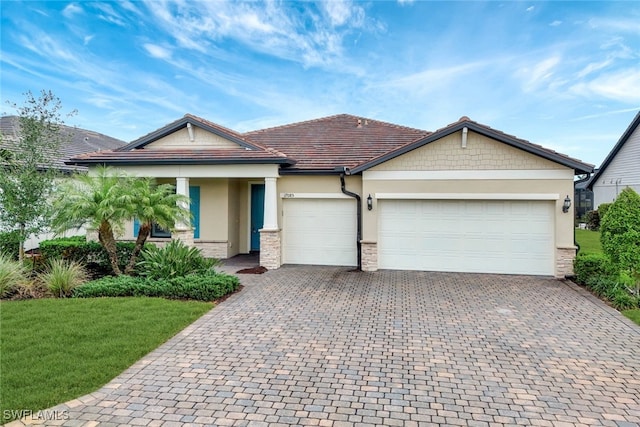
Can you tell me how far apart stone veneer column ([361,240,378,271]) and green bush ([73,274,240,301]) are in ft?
15.9

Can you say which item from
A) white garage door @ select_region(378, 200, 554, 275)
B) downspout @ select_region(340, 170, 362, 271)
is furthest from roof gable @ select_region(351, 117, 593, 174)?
downspout @ select_region(340, 170, 362, 271)

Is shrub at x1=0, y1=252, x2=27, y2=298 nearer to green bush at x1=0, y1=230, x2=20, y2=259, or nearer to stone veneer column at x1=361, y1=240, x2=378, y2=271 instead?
green bush at x1=0, y1=230, x2=20, y2=259

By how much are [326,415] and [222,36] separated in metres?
17.1

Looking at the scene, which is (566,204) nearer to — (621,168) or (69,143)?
(69,143)

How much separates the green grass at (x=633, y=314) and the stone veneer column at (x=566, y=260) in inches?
128

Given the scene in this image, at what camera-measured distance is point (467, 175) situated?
11852mm

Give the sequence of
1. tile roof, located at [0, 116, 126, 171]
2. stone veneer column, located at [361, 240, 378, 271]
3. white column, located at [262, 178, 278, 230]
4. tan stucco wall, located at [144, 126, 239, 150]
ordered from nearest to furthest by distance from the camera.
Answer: stone veneer column, located at [361, 240, 378, 271], white column, located at [262, 178, 278, 230], tan stucco wall, located at [144, 126, 239, 150], tile roof, located at [0, 116, 126, 171]

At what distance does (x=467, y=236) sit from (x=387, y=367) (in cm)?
800

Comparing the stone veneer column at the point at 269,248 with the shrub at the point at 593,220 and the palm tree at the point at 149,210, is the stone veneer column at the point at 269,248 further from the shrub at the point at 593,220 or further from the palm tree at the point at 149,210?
the shrub at the point at 593,220

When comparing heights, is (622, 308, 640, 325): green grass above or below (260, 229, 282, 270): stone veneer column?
below

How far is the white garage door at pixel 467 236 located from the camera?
11703 mm

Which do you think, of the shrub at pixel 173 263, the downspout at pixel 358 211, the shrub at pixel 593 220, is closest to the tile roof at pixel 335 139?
the downspout at pixel 358 211

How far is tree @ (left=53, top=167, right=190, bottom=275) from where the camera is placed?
31.9 ft

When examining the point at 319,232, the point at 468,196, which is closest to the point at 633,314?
the point at 468,196
